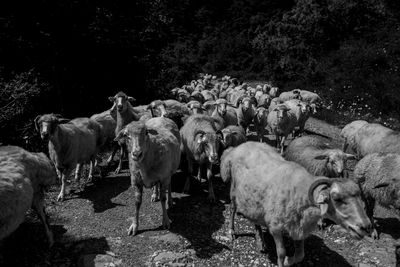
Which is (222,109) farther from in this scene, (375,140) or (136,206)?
(136,206)

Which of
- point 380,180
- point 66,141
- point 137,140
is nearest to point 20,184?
point 137,140

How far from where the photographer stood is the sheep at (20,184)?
227 inches

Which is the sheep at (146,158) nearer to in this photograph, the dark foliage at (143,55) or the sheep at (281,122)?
the dark foliage at (143,55)

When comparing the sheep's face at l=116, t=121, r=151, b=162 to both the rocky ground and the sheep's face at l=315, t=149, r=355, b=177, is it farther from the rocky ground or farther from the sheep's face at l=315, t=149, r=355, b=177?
the sheep's face at l=315, t=149, r=355, b=177

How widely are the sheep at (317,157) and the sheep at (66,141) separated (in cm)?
592

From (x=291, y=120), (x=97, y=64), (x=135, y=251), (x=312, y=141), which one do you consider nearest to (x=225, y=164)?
(x=135, y=251)

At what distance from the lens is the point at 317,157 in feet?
26.0

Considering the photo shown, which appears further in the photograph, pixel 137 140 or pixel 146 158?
pixel 146 158

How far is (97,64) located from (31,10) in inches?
145

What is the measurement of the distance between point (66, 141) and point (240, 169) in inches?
203

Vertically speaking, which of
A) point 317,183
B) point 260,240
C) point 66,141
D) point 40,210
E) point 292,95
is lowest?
point 260,240

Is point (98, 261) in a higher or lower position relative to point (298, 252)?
lower

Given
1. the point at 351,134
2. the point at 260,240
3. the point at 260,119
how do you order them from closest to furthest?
the point at 260,240 → the point at 351,134 → the point at 260,119

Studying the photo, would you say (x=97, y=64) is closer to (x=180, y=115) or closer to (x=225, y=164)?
(x=180, y=115)
